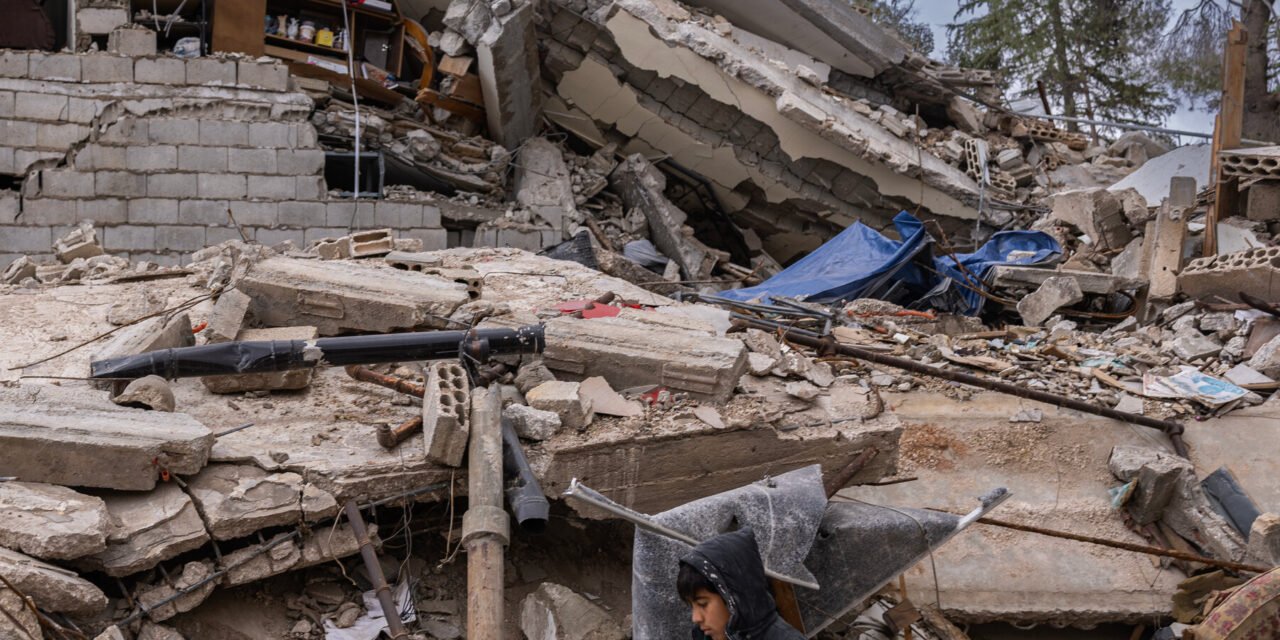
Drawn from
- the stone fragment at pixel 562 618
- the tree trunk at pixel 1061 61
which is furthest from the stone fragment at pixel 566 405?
the tree trunk at pixel 1061 61

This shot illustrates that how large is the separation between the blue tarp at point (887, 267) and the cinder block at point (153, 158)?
537 centimetres

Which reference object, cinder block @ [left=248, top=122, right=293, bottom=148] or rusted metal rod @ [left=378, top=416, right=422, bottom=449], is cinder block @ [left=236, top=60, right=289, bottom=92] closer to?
cinder block @ [left=248, top=122, right=293, bottom=148]

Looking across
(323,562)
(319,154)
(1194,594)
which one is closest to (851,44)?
(319,154)

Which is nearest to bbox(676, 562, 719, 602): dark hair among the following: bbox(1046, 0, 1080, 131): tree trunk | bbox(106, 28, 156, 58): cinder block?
bbox(106, 28, 156, 58): cinder block

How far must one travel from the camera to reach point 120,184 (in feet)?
34.8

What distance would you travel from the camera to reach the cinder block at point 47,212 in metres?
10.4

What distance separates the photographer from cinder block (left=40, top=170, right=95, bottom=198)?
34.2 feet

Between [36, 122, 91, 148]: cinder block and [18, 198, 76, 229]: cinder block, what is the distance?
20.1 inches

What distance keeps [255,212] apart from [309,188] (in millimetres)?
557

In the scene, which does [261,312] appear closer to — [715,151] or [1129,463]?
[1129,463]

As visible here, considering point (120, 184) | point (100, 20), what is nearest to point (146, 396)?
point (120, 184)

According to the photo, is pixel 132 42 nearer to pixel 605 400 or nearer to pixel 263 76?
pixel 263 76

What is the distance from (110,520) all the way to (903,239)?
8492 millimetres

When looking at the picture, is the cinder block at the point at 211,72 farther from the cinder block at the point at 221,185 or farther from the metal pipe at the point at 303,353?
the metal pipe at the point at 303,353
